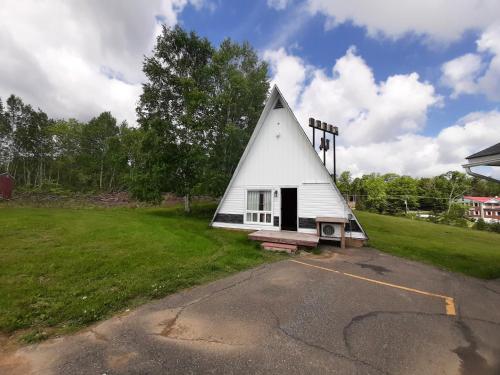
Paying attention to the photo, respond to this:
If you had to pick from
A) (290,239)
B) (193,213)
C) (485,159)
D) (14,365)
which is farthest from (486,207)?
(14,365)

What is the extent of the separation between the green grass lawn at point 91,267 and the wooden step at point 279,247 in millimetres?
505

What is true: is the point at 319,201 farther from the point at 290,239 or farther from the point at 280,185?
the point at 290,239

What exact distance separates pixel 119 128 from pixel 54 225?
4447cm

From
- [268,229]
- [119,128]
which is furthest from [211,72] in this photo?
[119,128]

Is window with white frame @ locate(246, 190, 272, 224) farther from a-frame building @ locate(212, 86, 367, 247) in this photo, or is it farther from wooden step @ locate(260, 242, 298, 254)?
wooden step @ locate(260, 242, 298, 254)

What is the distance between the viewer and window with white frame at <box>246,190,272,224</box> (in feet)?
39.7

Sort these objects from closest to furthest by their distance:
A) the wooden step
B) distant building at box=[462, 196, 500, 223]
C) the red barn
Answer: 1. the wooden step
2. the red barn
3. distant building at box=[462, 196, 500, 223]

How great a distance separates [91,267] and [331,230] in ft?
29.8

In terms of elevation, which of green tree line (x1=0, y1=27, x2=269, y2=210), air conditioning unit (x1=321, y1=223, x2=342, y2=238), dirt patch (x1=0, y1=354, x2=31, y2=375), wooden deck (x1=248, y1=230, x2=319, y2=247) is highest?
green tree line (x1=0, y1=27, x2=269, y2=210)

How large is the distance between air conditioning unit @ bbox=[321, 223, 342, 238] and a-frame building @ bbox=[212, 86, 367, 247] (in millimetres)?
43

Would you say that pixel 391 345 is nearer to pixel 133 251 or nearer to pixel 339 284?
pixel 339 284

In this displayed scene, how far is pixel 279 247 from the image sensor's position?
9094 millimetres

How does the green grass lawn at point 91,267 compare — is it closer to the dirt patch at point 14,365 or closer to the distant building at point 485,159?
the dirt patch at point 14,365

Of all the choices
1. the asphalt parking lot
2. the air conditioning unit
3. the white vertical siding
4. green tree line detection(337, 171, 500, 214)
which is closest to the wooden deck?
the air conditioning unit
